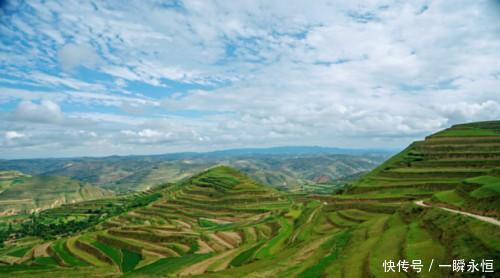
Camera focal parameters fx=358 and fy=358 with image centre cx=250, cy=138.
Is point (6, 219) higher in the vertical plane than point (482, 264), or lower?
lower

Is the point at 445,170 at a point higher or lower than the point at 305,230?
higher

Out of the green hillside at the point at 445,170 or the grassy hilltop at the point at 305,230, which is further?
the green hillside at the point at 445,170

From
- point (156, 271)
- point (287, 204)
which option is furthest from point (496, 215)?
point (287, 204)

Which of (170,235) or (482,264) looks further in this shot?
(170,235)

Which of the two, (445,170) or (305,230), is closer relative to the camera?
(305,230)

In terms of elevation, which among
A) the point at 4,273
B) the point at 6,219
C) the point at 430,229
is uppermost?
the point at 430,229

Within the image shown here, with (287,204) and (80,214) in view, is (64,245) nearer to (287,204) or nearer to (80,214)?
(287,204)

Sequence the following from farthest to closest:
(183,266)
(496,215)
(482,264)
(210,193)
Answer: (210,193) → (183,266) → (496,215) → (482,264)

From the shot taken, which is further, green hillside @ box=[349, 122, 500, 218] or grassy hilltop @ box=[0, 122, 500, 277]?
green hillside @ box=[349, 122, 500, 218]
